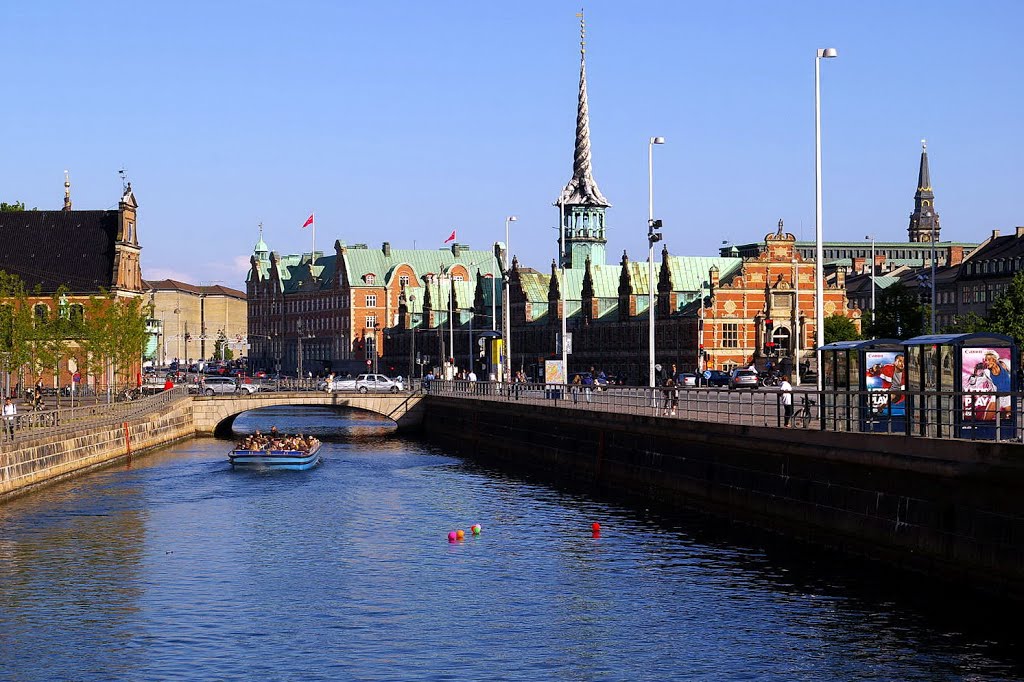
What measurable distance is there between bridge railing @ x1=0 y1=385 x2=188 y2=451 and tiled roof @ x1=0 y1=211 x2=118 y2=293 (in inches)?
1277

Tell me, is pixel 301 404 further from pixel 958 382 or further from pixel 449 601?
pixel 958 382

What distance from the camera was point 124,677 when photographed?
32.2 m

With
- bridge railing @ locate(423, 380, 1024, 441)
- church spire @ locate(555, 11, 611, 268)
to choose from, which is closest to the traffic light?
bridge railing @ locate(423, 380, 1024, 441)

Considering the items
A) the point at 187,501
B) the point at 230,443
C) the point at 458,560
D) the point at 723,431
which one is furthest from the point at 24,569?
the point at 230,443

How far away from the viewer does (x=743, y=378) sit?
4195 inches

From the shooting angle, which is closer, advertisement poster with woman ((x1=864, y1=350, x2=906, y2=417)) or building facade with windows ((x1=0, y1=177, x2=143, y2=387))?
advertisement poster with woman ((x1=864, y1=350, x2=906, y2=417))

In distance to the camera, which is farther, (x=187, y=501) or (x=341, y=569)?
(x=187, y=501)

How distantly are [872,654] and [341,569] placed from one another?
1839cm

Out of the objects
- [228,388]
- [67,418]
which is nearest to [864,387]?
[67,418]

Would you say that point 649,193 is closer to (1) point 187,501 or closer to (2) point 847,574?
(1) point 187,501

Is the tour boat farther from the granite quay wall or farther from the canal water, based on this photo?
the canal water

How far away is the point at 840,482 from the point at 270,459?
143ft

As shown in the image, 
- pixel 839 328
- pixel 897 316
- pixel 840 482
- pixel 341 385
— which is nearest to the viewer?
pixel 840 482

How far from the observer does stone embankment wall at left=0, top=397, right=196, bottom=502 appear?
62.5 meters
